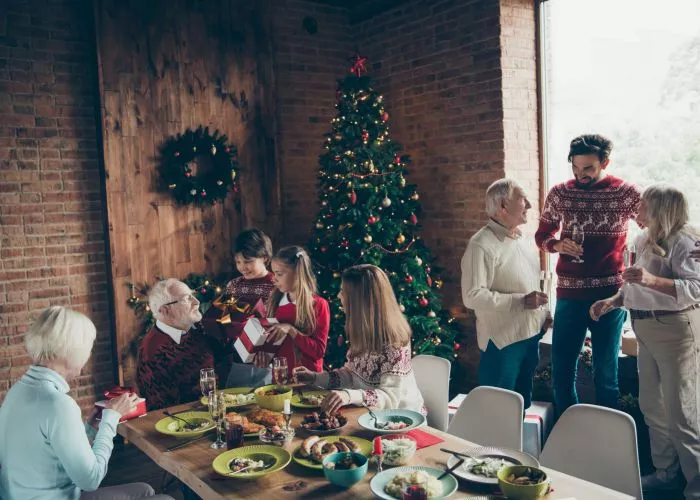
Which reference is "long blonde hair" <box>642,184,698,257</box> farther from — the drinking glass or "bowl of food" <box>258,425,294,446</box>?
the drinking glass

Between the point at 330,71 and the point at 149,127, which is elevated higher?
the point at 330,71

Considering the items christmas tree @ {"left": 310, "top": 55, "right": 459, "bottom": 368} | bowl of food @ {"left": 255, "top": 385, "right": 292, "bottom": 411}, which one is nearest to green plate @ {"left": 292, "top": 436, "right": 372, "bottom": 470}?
bowl of food @ {"left": 255, "top": 385, "right": 292, "bottom": 411}

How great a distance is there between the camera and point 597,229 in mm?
3891

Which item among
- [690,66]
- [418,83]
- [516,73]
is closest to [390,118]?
[418,83]

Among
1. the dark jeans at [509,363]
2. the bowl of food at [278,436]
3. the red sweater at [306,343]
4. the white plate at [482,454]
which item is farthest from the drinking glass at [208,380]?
the dark jeans at [509,363]

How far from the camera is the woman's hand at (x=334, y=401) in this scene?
2.77 m

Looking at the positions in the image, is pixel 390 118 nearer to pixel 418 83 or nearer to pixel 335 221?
pixel 418 83

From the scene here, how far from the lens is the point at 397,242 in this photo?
524 centimetres

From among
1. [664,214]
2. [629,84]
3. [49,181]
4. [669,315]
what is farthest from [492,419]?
[49,181]

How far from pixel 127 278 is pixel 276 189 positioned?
60.9 inches

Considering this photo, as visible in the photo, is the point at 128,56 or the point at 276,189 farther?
the point at 276,189

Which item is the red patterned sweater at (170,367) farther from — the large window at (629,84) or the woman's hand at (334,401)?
the large window at (629,84)

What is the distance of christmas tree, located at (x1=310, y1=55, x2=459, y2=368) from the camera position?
5.09 meters

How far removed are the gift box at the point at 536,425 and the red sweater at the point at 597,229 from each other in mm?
830
